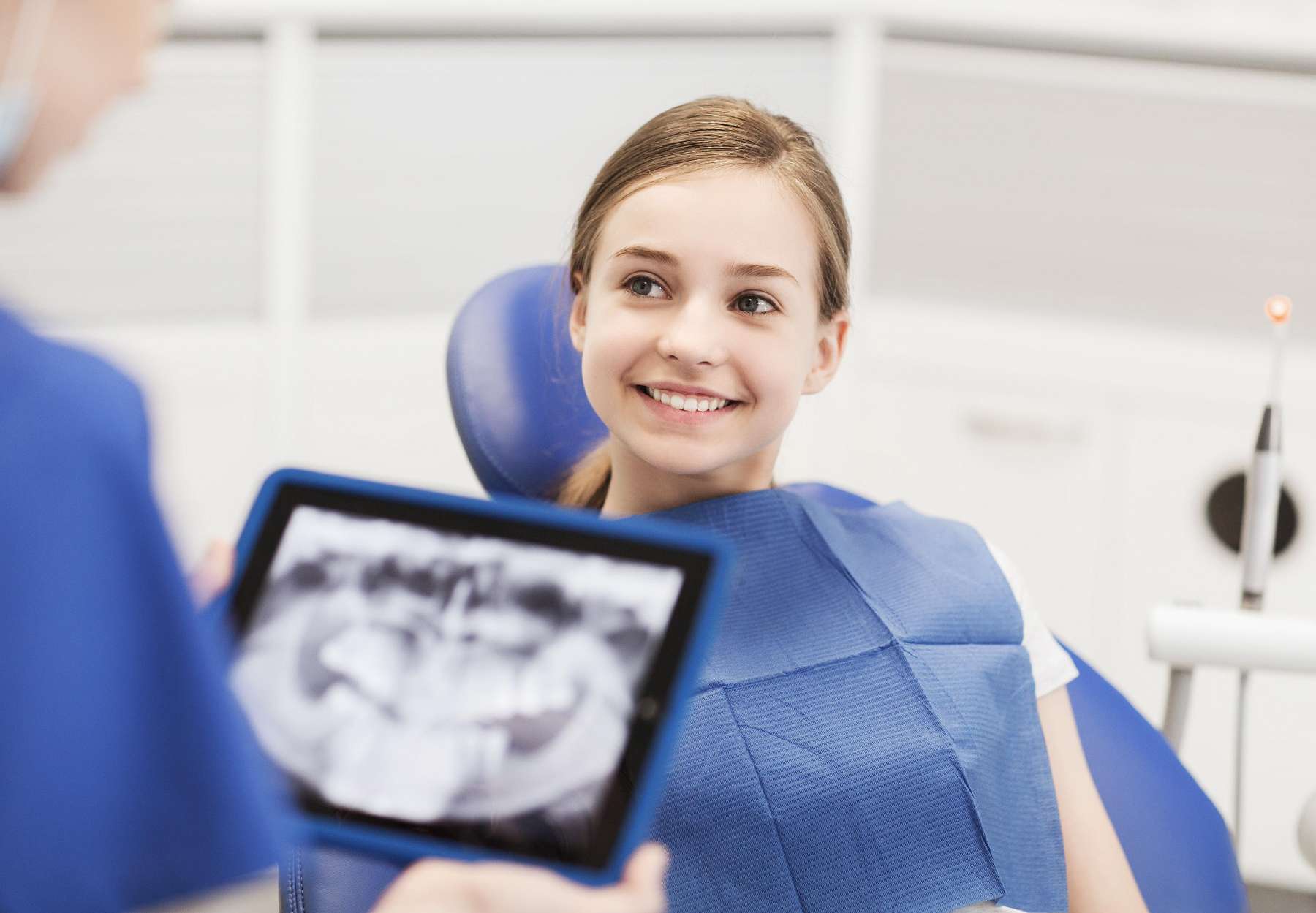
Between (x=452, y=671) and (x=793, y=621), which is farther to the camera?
(x=793, y=621)

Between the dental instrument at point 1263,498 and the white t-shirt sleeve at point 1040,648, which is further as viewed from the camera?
the dental instrument at point 1263,498

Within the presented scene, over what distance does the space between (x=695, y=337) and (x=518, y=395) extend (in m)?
0.27

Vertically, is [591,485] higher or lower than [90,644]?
lower

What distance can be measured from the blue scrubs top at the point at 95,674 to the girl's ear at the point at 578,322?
64 cm

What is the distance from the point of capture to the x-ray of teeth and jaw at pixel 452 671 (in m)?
0.59

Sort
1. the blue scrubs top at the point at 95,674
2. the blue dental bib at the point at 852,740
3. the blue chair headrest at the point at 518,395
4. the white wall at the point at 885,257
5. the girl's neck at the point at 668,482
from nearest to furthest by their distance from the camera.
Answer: the blue scrubs top at the point at 95,674 → the blue dental bib at the point at 852,740 → the girl's neck at the point at 668,482 → the blue chair headrest at the point at 518,395 → the white wall at the point at 885,257

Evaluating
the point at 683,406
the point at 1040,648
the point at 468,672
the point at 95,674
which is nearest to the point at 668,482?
the point at 683,406

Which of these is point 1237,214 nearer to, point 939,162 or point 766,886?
point 939,162

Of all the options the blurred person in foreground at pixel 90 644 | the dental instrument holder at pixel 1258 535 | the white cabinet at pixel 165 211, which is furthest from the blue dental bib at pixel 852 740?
the white cabinet at pixel 165 211

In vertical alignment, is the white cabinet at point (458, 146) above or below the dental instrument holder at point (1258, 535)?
above

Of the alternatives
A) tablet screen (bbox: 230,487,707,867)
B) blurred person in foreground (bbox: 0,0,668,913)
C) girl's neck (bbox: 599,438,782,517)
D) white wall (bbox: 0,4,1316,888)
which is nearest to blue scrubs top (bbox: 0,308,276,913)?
blurred person in foreground (bbox: 0,0,668,913)

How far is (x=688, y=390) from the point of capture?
963 mm

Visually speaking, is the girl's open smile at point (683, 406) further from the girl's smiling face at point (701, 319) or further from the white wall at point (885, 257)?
the white wall at point (885, 257)

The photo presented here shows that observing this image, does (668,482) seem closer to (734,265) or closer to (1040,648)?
(734,265)
